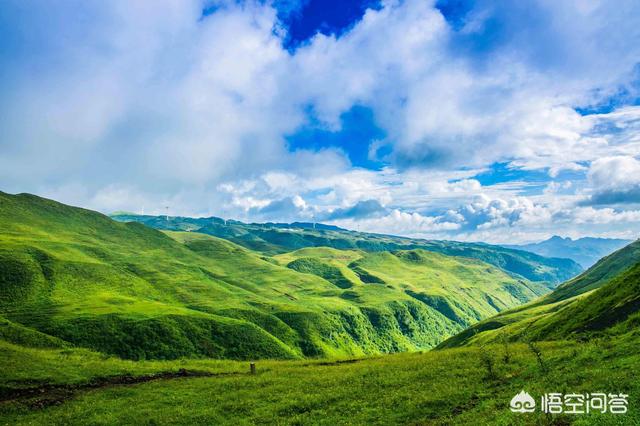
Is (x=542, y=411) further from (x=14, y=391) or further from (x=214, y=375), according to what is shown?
(x=14, y=391)

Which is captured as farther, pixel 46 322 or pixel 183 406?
pixel 46 322

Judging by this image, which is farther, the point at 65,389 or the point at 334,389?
the point at 65,389

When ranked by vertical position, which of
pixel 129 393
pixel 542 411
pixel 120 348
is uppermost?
pixel 542 411

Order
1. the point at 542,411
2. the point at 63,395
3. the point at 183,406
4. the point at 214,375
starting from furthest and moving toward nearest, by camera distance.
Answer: the point at 214,375, the point at 63,395, the point at 183,406, the point at 542,411

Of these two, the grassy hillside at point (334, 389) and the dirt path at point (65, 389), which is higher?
the grassy hillside at point (334, 389)

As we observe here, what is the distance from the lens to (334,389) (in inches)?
1602

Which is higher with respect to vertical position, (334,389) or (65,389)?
(334,389)

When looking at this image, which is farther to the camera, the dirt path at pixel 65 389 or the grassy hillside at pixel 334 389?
the dirt path at pixel 65 389

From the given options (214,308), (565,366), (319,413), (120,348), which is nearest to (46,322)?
(120,348)

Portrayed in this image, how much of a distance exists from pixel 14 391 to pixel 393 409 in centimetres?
4166

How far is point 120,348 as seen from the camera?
4387 inches

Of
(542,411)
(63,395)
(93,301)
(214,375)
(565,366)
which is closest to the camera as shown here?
(542,411)

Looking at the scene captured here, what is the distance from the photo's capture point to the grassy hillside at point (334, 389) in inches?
1145

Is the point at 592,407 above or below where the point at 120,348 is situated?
above
